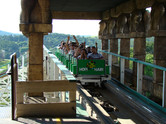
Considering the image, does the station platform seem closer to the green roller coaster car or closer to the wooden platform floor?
the wooden platform floor

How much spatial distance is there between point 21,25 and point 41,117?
13.7 feet

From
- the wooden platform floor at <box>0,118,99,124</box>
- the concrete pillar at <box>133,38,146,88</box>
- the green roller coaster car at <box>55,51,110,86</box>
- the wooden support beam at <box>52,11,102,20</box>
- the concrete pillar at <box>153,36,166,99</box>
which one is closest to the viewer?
the wooden platform floor at <box>0,118,99,124</box>

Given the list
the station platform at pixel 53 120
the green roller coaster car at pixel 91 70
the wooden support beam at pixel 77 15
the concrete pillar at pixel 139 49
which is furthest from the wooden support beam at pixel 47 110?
the wooden support beam at pixel 77 15

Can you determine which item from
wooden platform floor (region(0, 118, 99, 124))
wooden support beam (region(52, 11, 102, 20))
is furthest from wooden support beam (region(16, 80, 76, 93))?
wooden support beam (region(52, 11, 102, 20))

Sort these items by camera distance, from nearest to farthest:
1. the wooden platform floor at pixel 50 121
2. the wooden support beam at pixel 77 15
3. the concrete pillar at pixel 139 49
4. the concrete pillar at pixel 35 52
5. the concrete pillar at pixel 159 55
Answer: the wooden platform floor at pixel 50 121
the concrete pillar at pixel 35 52
the concrete pillar at pixel 159 55
the concrete pillar at pixel 139 49
the wooden support beam at pixel 77 15

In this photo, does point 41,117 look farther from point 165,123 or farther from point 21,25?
point 21,25

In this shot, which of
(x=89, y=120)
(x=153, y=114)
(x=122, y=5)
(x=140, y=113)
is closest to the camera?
(x=89, y=120)

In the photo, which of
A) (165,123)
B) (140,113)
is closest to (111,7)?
(140,113)

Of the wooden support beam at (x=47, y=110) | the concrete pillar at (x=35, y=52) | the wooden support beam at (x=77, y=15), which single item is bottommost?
the wooden support beam at (x=47, y=110)

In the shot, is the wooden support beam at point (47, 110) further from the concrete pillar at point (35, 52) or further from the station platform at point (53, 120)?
the concrete pillar at point (35, 52)

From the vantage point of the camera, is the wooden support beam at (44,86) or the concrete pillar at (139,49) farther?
the concrete pillar at (139,49)

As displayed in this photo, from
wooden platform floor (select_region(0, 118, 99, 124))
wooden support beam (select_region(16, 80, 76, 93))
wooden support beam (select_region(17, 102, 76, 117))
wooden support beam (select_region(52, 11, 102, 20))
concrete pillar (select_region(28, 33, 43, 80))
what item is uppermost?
wooden support beam (select_region(52, 11, 102, 20))

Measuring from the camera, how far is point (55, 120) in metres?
5.84

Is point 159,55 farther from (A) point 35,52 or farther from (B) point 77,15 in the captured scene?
(B) point 77,15
